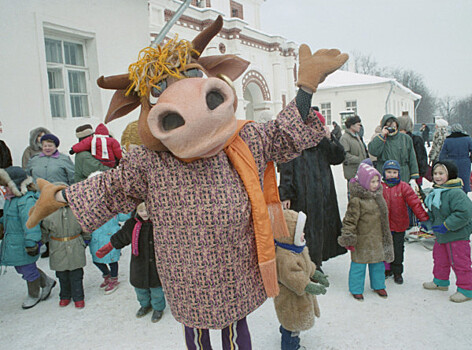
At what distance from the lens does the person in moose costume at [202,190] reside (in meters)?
1.60

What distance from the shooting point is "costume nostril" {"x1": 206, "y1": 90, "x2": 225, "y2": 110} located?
150 centimetres

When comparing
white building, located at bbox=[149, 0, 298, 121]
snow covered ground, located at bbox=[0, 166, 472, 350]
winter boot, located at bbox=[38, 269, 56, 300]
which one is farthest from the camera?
white building, located at bbox=[149, 0, 298, 121]

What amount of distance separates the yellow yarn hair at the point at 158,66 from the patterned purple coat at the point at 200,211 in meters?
0.30

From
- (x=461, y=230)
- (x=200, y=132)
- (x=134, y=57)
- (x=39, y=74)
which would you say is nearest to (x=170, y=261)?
(x=200, y=132)

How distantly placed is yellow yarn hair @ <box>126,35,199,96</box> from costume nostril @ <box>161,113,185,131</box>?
21cm

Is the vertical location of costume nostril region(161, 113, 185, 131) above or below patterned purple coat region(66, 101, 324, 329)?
above

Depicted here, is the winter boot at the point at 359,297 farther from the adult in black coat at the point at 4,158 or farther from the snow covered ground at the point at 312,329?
the adult in black coat at the point at 4,158

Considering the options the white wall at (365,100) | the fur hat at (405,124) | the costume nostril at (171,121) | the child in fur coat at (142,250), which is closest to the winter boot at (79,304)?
the child in fur coat at (142,250)

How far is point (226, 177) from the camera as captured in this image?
1.63 metres

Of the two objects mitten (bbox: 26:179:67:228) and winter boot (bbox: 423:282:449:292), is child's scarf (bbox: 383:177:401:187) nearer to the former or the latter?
winter boot (bbox: 423:282:449:292)

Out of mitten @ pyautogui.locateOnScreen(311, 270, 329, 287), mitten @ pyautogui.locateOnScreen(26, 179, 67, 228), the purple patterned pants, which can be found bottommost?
the purple patterned pants

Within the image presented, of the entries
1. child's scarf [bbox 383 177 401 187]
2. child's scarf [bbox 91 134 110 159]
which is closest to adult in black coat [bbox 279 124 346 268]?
child's scarf [bbox 383 177 401 187]

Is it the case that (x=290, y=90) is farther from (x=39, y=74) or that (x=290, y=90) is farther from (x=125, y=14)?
(x=39, y=74)

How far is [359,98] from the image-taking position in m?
23.6
